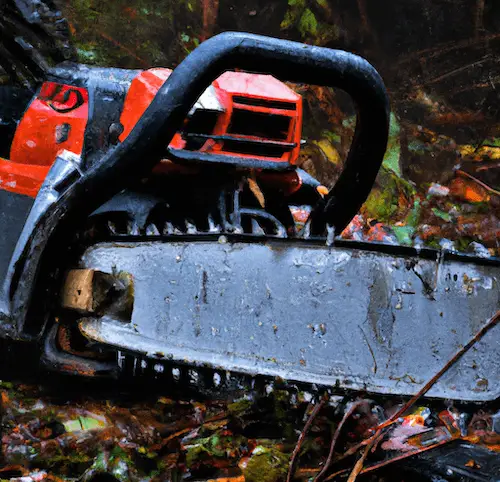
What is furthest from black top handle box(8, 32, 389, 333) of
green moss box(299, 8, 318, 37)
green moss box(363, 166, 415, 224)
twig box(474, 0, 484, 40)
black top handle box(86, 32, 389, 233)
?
twig box(474, 0, 484, 40)

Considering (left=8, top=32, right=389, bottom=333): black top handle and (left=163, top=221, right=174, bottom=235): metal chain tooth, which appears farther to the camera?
(left=163, top=221, right=174, bottom=235): metal chain tooth

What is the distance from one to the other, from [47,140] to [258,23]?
286 centimetres

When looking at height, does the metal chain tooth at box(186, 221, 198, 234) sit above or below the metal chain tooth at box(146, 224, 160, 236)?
above

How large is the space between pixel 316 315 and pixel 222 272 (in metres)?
0.25

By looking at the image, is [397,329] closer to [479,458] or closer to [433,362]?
[433,362]

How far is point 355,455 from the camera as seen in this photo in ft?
4.88

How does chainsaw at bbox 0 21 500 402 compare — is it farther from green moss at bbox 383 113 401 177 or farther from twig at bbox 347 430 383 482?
green moss at bbox 383 113 401 177

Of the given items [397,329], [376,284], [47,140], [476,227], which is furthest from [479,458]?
[476,227]

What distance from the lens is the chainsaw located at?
144 cm

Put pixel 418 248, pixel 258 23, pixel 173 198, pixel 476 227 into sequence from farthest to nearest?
pixel 258 23 → pixel 476 227 → pixel 173 198 → pixel 418 248

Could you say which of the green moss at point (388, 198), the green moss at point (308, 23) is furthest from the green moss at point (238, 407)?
the green moss at point (308, 23)

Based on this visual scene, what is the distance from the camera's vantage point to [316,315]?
4.93 ft

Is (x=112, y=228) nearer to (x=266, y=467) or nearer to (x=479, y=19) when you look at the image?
(x=266, y=467)

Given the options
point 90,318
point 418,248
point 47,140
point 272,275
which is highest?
point 47,140
